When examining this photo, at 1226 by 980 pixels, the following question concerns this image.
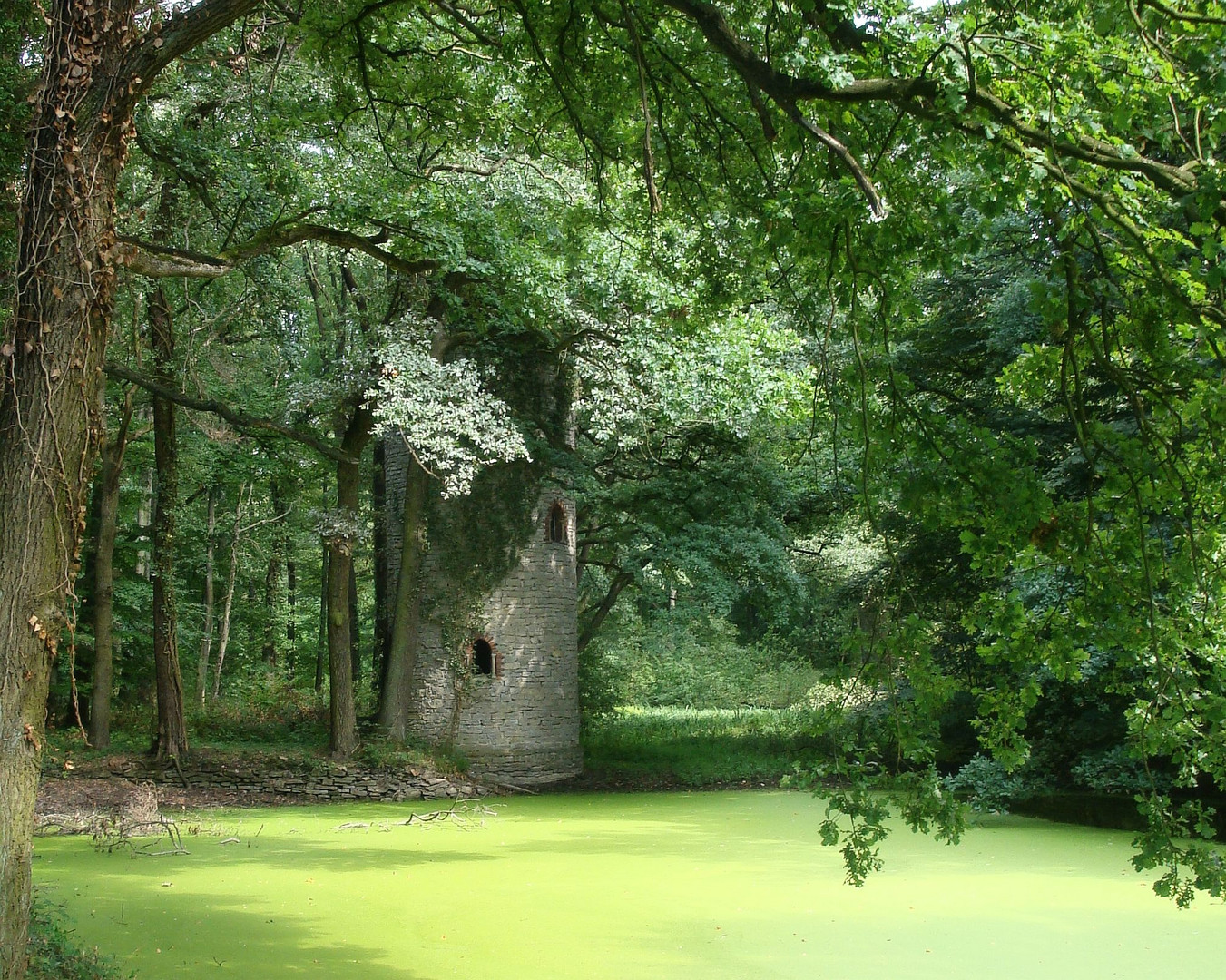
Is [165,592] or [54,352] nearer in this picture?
[54,352]

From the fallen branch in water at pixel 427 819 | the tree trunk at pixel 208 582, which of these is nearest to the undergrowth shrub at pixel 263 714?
the tree trunk at pixel 208 582

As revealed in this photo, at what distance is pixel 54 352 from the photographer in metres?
3.34

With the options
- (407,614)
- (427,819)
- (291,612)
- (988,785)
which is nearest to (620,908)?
(427,819)

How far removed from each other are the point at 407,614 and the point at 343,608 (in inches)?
44.8

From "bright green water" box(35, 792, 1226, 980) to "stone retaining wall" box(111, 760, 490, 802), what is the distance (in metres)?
2.31

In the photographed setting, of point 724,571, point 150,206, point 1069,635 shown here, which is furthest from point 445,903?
point 150,206

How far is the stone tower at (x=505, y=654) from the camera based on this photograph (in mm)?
13414

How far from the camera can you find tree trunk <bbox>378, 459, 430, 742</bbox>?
1334cm

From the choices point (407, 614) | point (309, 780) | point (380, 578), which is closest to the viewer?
point (309, 780)

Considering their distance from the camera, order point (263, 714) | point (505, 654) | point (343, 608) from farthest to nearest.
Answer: point (263, 714) < point (505, 654) < point (343, 608)

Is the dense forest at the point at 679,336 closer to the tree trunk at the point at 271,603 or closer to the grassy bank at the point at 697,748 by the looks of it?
the tree trunk at the point at 271,603

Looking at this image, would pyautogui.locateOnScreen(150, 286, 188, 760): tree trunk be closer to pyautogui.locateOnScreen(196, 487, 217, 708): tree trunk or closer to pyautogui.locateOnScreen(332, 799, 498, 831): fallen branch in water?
pyautogui.locateOnScreen(332, 799, 498, 831): fallen branch in water

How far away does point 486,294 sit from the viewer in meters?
8.03

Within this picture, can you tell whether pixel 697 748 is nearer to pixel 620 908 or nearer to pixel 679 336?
pixel 679 336
